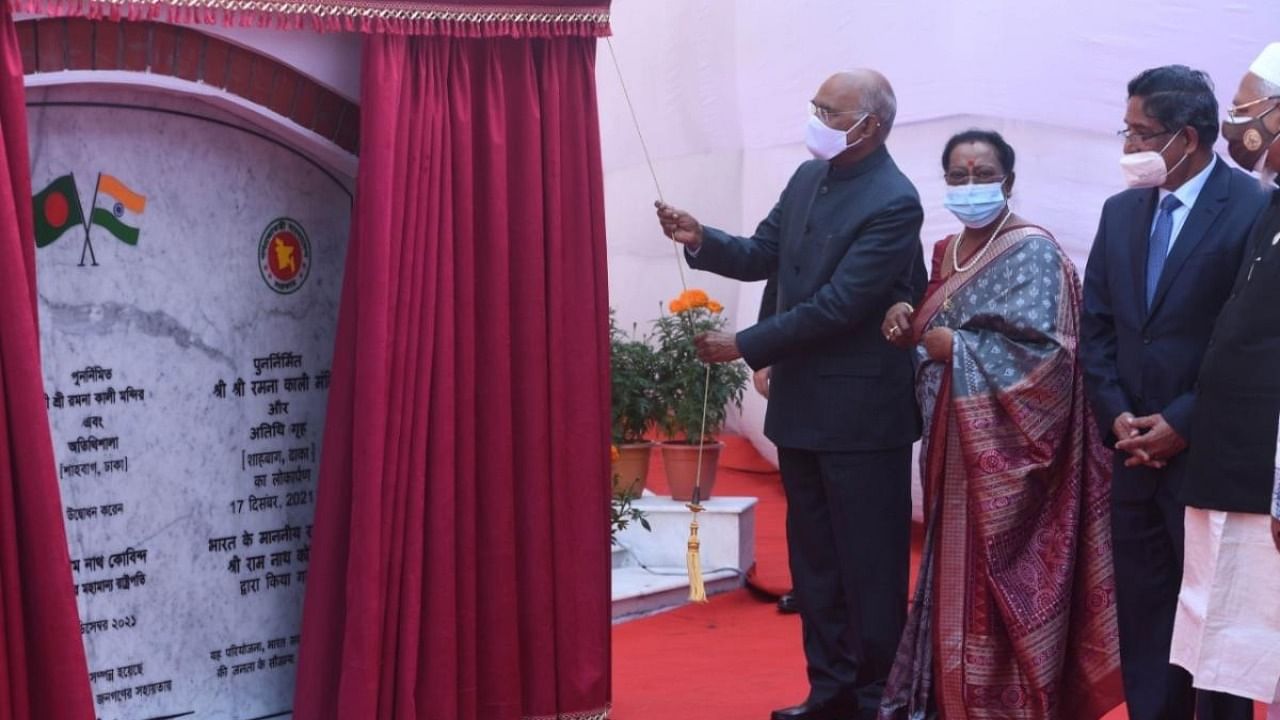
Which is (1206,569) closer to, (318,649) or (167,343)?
(318,649)

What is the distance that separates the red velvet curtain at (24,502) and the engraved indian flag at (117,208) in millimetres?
378

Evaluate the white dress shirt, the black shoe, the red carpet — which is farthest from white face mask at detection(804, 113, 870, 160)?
the red carpet

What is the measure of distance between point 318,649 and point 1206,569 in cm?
199

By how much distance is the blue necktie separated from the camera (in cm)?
382

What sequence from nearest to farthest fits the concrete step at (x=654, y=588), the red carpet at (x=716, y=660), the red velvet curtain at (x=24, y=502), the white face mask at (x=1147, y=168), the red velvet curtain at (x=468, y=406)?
the red velvet curtain at (x=24, y=502) < the red velvet curtain at (x=468, y=406) < the white face mask at (x=1147, y=168) < the red carpet at (x=716, y=660) < the concrete step at (x=654, y=588)

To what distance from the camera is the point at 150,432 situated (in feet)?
11.7

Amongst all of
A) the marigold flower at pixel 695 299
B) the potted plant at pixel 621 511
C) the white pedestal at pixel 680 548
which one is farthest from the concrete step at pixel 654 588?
the marigold flower at pixel 695 299

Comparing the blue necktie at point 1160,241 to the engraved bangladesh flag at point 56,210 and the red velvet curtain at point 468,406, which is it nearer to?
the red velvet curtain at point 468,406

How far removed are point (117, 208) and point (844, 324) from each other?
1901 mm

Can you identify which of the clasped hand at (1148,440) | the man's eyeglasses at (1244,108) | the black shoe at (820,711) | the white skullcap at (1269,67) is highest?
the white skullcap at (1269,67)

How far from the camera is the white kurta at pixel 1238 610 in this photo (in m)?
3.23

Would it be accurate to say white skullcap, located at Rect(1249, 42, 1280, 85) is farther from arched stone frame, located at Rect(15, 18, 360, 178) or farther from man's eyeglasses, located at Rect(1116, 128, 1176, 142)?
arched stone frame, located at Rect(15, 18, 360, 178)

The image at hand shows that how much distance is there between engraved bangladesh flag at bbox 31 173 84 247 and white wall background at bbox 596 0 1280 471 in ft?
16.4

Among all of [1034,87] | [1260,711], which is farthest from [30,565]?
[1034,87]
